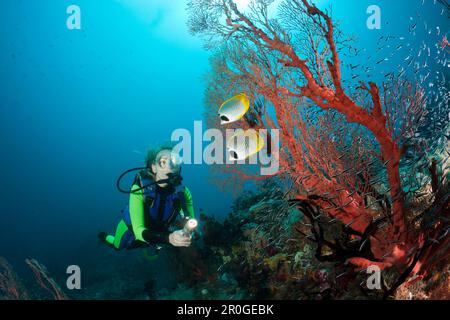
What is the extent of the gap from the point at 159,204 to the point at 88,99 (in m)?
78.9

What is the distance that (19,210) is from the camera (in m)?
44.1

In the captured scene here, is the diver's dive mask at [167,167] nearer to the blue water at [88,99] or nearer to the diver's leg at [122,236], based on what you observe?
the diver's leg at [122,236]

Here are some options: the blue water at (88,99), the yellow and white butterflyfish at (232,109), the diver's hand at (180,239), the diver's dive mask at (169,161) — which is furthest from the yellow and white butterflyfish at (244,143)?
the blue water at (88,99)

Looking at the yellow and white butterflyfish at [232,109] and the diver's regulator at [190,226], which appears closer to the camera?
the yellow and white butterflyfish at [232,109]

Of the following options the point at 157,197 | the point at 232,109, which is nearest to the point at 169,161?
the point at 157,197

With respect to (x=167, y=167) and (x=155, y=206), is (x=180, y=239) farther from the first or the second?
(x=167, y=167)

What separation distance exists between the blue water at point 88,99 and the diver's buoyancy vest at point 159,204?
22.9 meters

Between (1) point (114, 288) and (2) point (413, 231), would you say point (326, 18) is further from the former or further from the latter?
(1) point (114, 288)

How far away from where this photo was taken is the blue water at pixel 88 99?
38.3 metres

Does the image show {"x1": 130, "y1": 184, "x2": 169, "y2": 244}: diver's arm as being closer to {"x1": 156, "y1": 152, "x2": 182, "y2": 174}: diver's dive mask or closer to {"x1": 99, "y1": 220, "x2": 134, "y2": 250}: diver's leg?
{"x1": 156, "y1": 152, "x2": 182, "y2": 174}: diver's dive mask

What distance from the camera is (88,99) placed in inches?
2876
